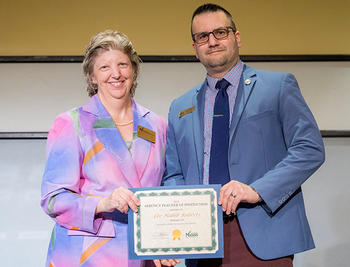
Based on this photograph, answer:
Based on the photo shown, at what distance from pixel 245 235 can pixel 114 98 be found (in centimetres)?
86

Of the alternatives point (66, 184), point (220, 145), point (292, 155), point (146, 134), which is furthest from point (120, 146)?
point (292, 155)

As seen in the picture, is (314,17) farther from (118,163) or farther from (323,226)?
(118,163)

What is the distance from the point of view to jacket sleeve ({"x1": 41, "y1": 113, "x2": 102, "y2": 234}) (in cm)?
183

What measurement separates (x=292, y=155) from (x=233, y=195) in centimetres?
29

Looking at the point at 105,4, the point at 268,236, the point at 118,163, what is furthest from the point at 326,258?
the point at 105,4

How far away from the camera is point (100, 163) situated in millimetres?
1927

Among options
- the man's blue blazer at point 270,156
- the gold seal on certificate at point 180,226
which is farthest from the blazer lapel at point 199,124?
the gold seal on certificate at point 180,226

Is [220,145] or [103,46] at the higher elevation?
[103,46]

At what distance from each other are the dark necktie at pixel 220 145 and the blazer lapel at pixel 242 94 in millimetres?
41

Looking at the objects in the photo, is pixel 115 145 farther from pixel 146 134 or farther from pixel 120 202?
pixel 120 202

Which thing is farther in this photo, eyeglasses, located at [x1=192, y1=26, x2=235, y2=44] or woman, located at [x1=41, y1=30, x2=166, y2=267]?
eyeglasses, located at [x1=192, y1=26, x2=235, y2=44]

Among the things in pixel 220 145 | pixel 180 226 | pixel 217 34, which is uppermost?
pixel 217 34

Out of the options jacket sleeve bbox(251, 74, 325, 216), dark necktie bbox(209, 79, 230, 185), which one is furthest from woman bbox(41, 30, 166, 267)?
jacket sleeve bbox(251, 74, 325, 216)

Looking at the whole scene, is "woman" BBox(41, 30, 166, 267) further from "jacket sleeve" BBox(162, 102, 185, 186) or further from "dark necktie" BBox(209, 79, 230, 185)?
"dark necktie" BBox(209, 79, 230, 185)
